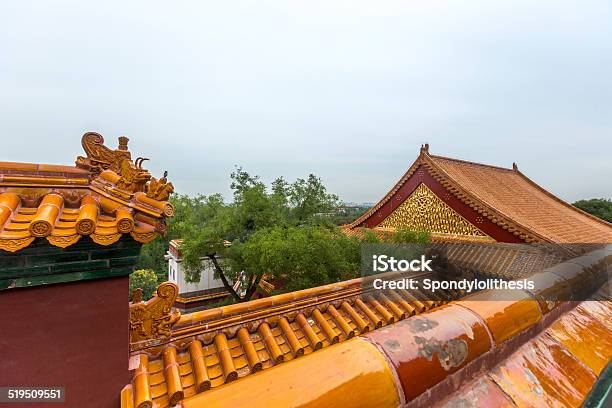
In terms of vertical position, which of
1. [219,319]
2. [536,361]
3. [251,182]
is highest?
[251,182]

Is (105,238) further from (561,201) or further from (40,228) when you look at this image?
(561,201)

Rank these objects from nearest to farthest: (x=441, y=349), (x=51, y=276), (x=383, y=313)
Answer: (x=441, y=349) → (x=51, y=276) → (x=383, y=313)

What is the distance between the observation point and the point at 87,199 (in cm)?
192

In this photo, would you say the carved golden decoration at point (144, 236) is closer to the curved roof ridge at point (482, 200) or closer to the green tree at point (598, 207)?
the curved roof ridge at point (482, 200)

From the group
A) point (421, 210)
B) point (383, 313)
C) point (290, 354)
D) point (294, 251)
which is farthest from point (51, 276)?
point (421, 210)

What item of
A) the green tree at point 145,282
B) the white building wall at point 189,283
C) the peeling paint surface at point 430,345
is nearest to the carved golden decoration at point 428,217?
the white building wall at point 189,283

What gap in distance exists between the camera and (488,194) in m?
11.7

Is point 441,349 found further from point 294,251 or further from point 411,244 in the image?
point 411,244

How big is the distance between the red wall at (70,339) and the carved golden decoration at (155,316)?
241mm

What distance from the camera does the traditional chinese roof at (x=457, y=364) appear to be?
863 mm

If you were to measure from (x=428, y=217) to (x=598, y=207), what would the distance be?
38.8m

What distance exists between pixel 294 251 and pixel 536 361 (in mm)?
6812

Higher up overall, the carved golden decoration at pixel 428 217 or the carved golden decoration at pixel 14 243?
the carved golden decoration at pixel 428 217

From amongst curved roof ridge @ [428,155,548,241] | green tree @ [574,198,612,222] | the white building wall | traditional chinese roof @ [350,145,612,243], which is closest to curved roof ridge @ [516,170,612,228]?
traditional chinese roof @ [350,145,612,243]
